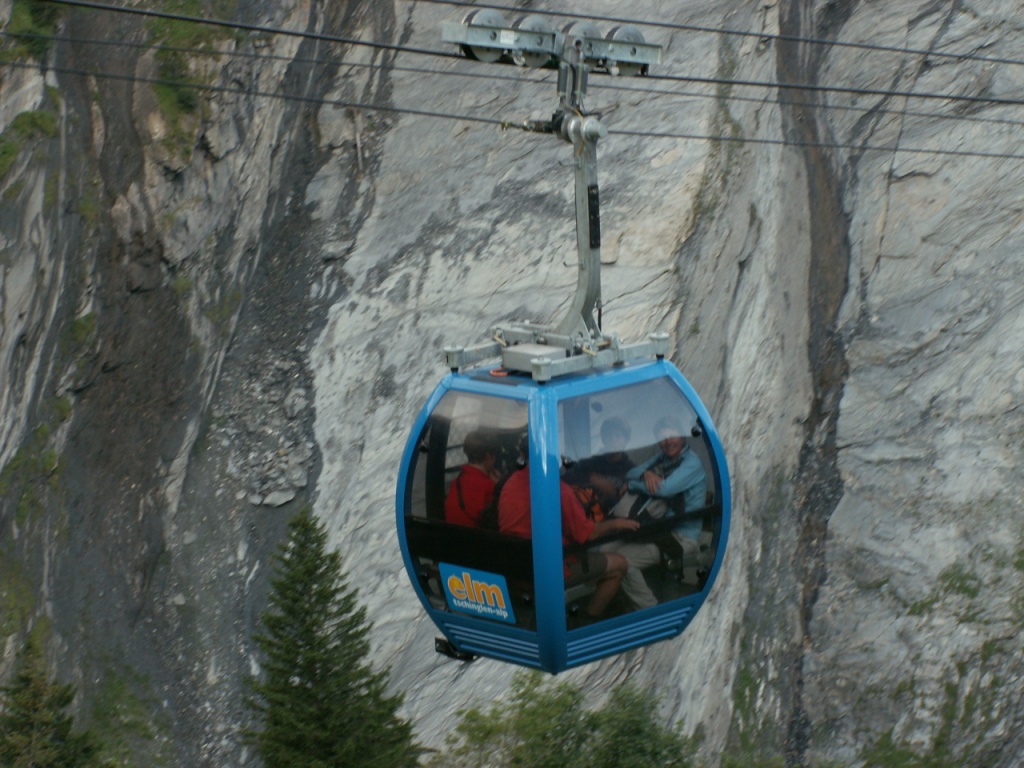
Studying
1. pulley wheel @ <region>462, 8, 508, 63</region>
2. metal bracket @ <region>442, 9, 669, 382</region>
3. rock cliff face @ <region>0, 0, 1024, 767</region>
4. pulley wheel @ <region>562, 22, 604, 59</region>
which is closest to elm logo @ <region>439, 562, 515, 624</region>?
metal bracket @ <region>442, 9, 669, 382</region>

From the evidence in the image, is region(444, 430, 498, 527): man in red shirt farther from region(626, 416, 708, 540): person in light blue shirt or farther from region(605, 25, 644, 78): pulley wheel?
region(605, 25, 644, 78): pulley wheel

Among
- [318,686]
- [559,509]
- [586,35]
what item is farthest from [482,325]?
[559,509]

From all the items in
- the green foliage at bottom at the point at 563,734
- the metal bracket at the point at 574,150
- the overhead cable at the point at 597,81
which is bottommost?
the green foliage at bottom at the point at 563,734

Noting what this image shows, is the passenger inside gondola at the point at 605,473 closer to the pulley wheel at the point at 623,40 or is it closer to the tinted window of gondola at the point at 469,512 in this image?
the tinted window of gondola at the point at 469,512

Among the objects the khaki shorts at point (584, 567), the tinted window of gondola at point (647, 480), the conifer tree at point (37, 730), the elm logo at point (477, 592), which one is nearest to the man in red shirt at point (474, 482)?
the elm logo at point (477, 592)

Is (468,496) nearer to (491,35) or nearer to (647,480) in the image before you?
(647,480)

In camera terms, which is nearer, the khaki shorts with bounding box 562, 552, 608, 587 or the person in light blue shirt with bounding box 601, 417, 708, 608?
the khaki shorts with bounding box 562, 552, 608, 587

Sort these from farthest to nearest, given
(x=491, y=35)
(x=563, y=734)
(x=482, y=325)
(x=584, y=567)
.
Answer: (x=482, y=325), (x=563, y=734), (x=584, y=567), (x=491, y=35)
